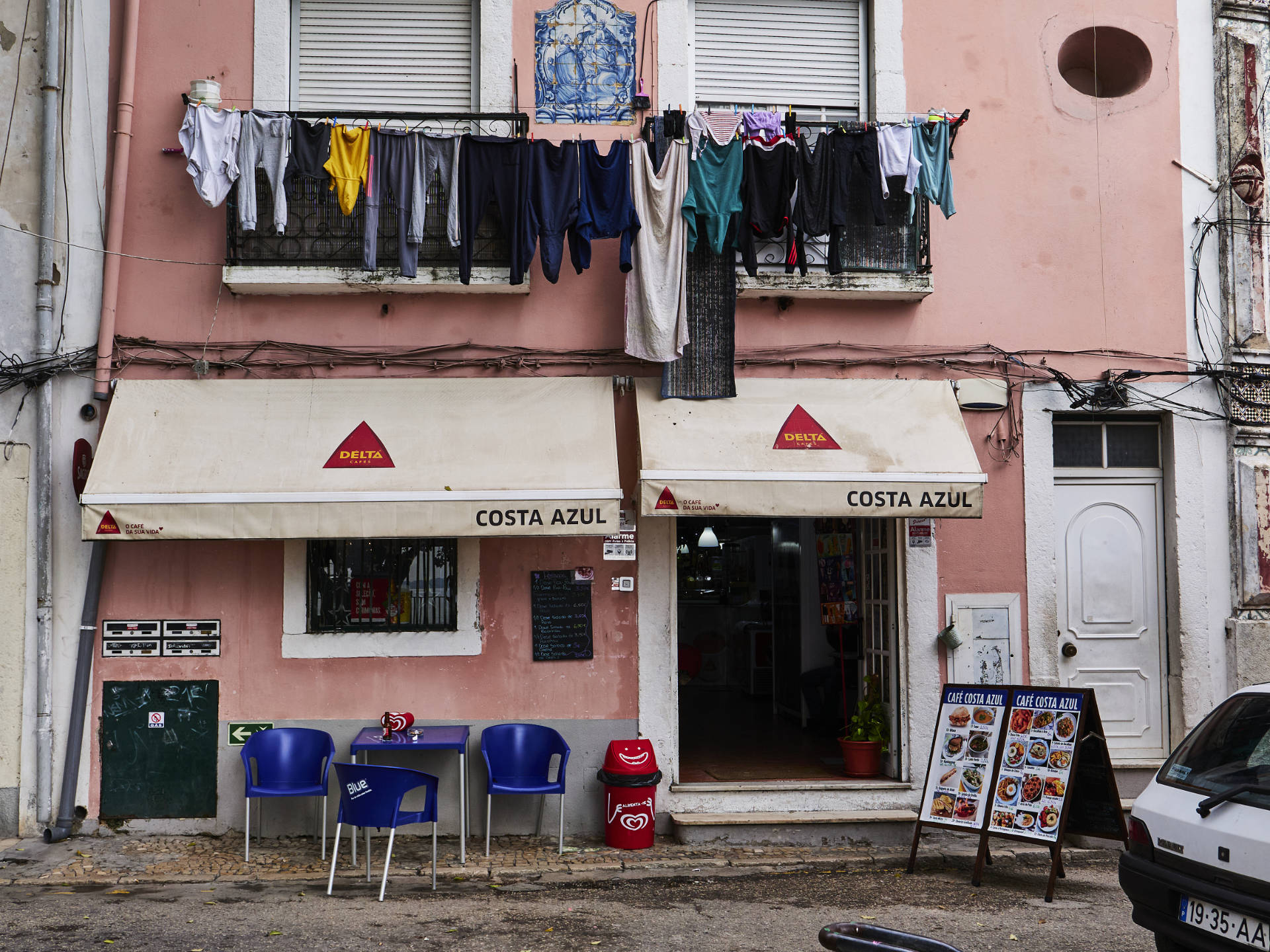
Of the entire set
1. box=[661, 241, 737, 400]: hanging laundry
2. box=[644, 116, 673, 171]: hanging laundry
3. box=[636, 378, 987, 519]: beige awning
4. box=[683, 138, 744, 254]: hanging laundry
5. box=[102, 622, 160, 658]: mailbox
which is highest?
box=[644, 116, 673, 171]: hanging laundry

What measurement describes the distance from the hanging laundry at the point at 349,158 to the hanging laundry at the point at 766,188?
2.83 m

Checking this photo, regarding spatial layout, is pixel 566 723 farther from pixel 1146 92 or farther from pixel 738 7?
pixel 1146 92

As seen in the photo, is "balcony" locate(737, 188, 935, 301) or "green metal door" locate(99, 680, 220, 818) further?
"balcony" locate(737, 188, 935, 301)

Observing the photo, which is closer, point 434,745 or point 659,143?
point 434,745

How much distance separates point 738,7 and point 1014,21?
225 centimetres

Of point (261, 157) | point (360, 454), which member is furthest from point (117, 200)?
point (360, 454)

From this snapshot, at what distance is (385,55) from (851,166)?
3.81 meters

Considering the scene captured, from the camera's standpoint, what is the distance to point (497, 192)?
808 cm

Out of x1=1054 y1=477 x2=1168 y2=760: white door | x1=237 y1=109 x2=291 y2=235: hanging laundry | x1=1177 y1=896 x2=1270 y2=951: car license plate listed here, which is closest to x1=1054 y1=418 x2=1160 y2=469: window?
x1=1054 y1=477 x2=1168 y2=760: white door

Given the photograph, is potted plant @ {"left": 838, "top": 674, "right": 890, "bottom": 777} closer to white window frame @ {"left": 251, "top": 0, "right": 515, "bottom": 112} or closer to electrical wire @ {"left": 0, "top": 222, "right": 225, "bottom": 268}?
white window frame @ {"left": 251, "top": 0, "right": 515, "bottom": 112}

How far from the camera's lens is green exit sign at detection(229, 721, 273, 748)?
798 cm

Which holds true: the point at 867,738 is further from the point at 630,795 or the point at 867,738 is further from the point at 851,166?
the point at 851,166

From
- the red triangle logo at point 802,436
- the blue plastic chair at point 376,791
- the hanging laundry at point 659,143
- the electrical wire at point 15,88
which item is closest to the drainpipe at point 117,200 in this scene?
the electrical wire at point 15,88

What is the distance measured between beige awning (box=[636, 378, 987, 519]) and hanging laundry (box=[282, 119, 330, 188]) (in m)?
2.92
